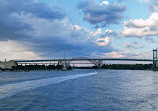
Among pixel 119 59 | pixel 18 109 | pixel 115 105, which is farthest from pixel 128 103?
pixel 119 59

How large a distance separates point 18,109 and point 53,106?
A: 182 centimetres

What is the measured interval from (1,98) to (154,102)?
9.39 m

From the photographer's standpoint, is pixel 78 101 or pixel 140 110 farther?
pixel 78 101

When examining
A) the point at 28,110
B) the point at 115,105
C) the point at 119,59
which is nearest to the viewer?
the point at 28,110

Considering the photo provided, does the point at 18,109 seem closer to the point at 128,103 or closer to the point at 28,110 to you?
the point at 28,110

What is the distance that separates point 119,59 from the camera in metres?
75.4

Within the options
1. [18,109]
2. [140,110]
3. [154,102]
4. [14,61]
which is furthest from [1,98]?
[14,61]

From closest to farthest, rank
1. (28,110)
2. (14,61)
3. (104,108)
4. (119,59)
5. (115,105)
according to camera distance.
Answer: (28,110), (104,108), (115,105), (119,59), (14,61)

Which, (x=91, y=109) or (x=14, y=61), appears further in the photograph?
(x=14, y=61)

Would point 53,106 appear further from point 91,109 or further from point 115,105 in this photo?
point 115,105

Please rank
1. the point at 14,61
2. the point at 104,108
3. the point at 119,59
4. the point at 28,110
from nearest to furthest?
1. the point at 28,110
2. the point at 104,108
3. the point at 119,59
4. the point at 14,61

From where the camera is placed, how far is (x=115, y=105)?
452 inches

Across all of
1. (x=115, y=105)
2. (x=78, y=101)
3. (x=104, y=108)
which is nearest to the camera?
(x=104, y=108)

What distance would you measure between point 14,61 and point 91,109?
87.4 metres
